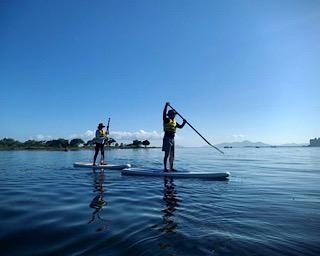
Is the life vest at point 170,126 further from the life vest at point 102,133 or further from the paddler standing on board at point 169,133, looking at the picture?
the life vest at point 102,133

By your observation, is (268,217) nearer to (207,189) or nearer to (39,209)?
(207,189)

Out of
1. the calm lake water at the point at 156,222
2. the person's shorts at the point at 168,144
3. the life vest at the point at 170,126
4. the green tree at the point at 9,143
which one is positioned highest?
the green tree at the point at 9,143

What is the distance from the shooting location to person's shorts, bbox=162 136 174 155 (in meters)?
15.9

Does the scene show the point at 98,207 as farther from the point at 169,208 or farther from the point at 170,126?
the point at 170,126

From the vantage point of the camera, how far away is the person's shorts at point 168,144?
15.9 m

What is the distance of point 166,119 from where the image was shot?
16078 millimetres

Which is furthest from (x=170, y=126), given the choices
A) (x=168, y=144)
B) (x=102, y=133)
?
(x=102, y=133)

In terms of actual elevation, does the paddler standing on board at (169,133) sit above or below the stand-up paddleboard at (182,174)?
above

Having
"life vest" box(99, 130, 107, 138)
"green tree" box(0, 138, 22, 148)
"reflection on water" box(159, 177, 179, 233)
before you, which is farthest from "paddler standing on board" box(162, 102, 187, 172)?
"green tree" box(0, 138, 22, 148)

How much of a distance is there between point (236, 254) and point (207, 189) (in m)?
6.76

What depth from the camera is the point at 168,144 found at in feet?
52.4

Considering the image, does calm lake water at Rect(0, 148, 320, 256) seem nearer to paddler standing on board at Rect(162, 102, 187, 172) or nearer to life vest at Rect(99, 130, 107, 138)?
paddler standing on board at Rect(162, 102, 187, 172)

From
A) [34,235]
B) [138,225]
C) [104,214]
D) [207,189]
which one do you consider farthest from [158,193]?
[34,235]

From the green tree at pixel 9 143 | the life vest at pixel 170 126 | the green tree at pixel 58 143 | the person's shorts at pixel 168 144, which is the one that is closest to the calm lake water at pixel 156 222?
the person's shorts at pixel 168 144
